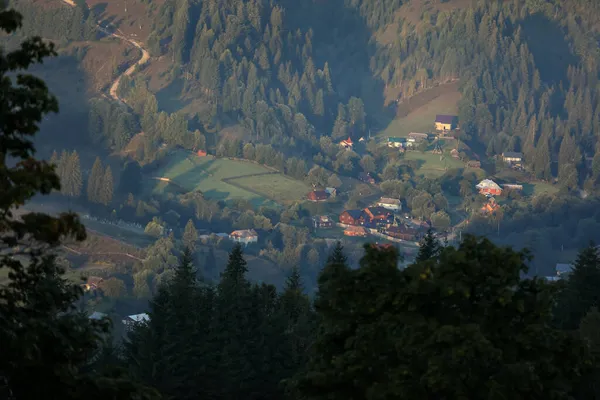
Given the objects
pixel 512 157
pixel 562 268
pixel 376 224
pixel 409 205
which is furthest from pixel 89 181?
pixel 512 157

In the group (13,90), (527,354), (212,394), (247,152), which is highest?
(247,152)

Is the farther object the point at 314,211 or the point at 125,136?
the point at 125,136

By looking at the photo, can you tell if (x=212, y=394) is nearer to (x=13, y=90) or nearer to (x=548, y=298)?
(x=548, y=298)

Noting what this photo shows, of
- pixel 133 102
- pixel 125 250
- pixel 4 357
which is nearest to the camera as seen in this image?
pixel 4 357

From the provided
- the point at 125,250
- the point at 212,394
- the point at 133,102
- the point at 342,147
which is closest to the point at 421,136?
the point at 342,147

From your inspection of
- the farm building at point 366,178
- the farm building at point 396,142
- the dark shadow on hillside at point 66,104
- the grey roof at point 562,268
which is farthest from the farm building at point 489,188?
the dark shadow on hillside at point 66,104
